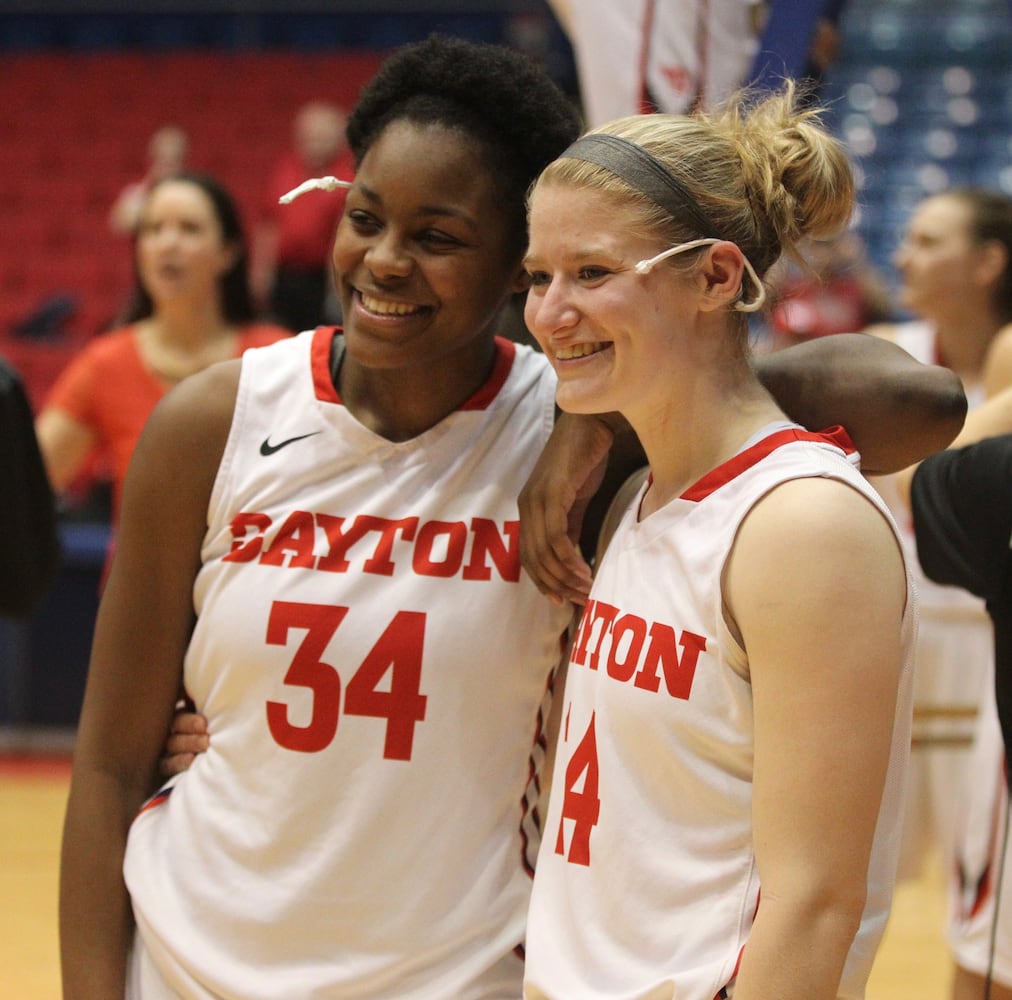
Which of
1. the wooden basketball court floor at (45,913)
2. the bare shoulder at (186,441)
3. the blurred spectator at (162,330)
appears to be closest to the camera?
the bare shoulder at (186,441)

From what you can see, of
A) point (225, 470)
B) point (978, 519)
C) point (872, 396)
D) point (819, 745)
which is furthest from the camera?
point (978, 519)

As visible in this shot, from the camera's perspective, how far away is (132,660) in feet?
5.66

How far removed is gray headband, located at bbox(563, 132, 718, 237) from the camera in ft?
4.81

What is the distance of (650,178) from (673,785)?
57cm

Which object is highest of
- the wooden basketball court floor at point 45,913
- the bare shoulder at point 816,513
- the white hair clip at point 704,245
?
the white hair clip at point 704,245

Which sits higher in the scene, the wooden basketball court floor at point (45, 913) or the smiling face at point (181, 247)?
the smiling face at point (181, 247)

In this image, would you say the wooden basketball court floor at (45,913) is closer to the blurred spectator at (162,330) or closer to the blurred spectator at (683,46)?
the blurred spectator at (162,330)

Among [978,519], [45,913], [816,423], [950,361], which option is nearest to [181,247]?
[45,913]

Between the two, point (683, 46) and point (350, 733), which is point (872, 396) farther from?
point (683, 46)

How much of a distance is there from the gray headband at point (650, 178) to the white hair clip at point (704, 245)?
0.02 meters

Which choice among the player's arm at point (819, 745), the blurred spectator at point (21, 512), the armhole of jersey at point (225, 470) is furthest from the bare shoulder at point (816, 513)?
the blurred spectator at point (21, 512)

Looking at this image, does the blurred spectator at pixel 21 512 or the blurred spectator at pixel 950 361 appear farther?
the blurred spectator at pixel 950 361

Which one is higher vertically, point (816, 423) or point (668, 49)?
point (668, 49)

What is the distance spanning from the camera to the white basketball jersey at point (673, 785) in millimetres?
1365
